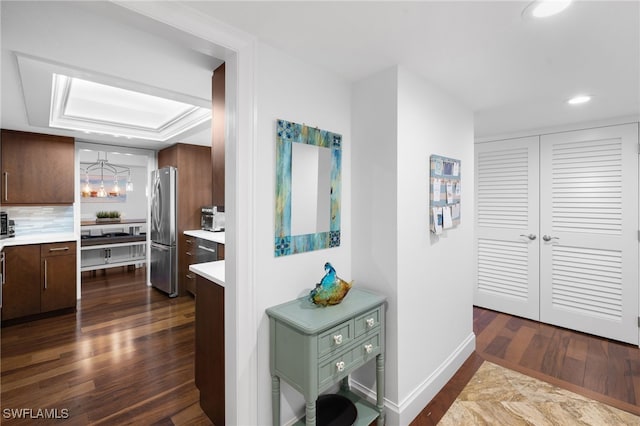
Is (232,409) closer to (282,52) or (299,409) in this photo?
(299,409)

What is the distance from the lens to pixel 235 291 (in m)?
1.57

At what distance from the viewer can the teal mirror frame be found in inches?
68.2

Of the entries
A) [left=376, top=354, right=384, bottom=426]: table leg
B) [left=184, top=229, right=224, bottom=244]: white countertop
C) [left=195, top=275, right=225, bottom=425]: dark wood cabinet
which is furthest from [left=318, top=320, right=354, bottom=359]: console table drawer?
[left=184, top=229, right=224, bottom=244]: white countertop

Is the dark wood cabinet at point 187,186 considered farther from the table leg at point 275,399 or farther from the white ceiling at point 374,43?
the table leg at point 275,399

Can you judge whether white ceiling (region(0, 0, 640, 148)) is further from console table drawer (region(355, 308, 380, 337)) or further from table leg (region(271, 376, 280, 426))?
table leg (region(271, 376, 280, 426))

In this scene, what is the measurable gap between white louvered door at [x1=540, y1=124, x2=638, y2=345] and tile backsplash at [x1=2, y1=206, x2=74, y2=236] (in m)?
6.08

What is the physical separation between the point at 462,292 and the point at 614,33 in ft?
6.46

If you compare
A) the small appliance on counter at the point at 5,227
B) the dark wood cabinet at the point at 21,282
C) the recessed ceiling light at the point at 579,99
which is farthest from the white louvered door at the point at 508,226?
the small appliance on counter at the point at 5,227

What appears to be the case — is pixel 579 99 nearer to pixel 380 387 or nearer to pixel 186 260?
pixel 380 387

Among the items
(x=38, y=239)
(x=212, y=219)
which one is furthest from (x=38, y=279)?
(x=212, y=219)

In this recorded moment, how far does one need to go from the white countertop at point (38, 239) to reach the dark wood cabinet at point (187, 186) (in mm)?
1289

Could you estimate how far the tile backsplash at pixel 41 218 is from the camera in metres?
4.00

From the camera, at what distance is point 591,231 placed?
3.18m

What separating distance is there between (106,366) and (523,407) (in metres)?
3.23
